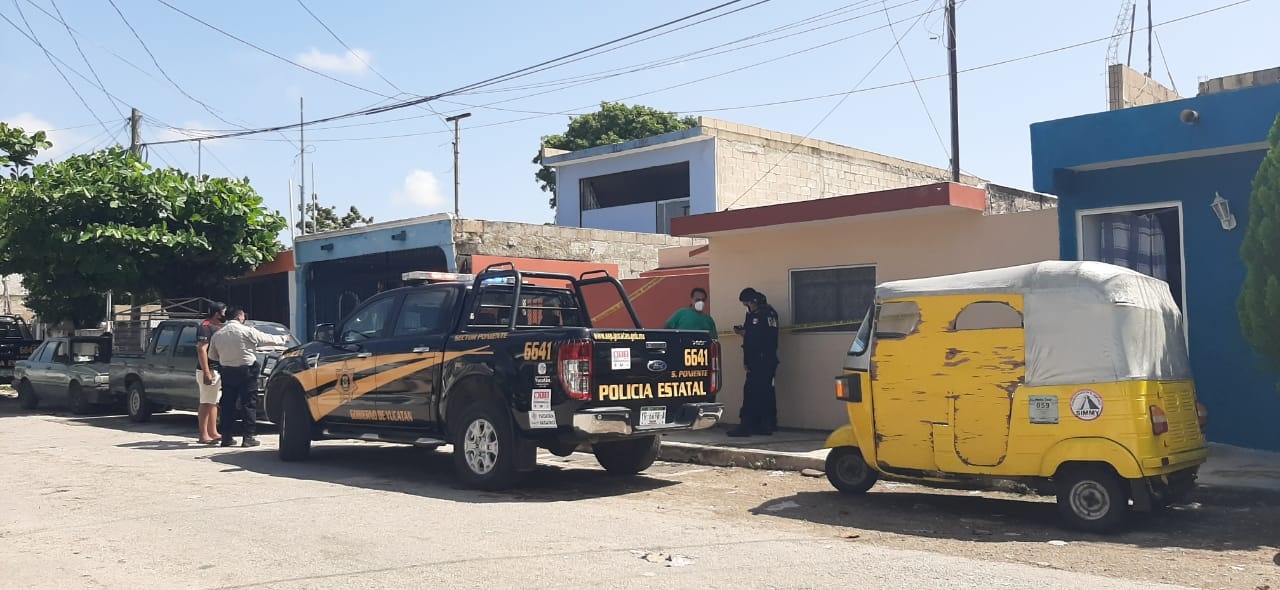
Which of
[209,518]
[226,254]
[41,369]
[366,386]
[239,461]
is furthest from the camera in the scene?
[226,254]

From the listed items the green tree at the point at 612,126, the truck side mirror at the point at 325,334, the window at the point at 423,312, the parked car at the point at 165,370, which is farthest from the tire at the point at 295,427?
the green tree at the point at 612,126

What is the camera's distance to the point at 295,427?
1138 centimetres

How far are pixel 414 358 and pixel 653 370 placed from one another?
2.28 metres

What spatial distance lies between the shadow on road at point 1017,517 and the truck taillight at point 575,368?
1657 mm

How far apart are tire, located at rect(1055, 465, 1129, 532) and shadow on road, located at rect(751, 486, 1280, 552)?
0.09m

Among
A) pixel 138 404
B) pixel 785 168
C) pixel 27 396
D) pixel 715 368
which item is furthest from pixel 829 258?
pixel 27 396

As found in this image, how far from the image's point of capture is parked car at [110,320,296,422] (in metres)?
15.5

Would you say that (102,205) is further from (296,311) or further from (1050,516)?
(1050,516)

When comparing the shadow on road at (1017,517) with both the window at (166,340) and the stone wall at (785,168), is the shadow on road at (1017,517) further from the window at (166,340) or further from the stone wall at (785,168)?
the stone wall at (785,168)

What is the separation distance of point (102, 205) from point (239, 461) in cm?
1041

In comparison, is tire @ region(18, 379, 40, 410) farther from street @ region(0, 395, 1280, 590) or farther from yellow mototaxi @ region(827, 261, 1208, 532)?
yellow mototaxi @ region(827, 261, 1208, 532)

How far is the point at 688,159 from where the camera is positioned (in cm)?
2575

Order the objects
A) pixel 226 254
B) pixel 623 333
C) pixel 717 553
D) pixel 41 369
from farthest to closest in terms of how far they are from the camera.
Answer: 1. pixel 226 254
2. pixel 41 369
3. pixel 623 333
4. pixel 717 553

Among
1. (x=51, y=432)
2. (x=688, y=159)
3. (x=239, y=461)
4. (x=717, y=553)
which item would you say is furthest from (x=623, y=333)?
(x=688, y=159)
